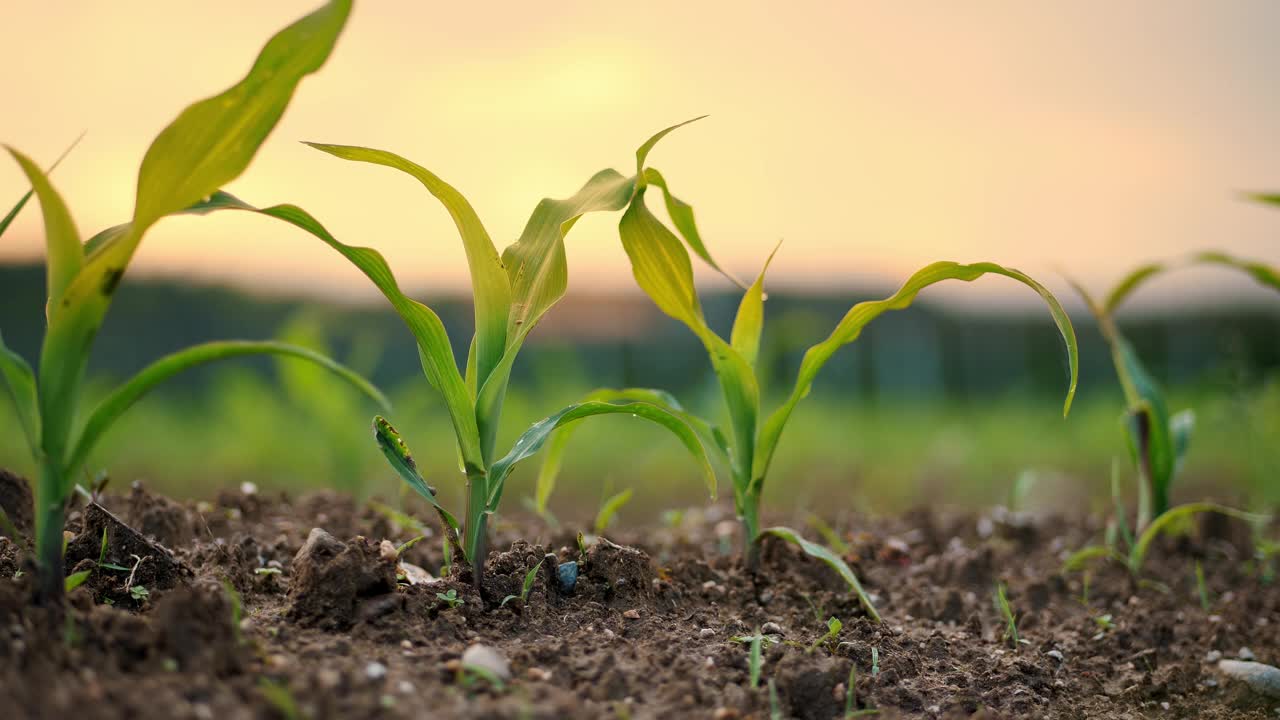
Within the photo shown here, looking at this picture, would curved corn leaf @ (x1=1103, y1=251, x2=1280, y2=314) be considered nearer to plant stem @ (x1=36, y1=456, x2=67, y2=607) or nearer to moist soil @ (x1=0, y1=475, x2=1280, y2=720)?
moist soil @ (x1=0, y1=475, x2=1280, y2=720)

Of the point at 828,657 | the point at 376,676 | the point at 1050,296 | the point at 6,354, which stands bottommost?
the point at 828,657

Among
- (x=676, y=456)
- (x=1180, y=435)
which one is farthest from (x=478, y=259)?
(x=676, y=456)

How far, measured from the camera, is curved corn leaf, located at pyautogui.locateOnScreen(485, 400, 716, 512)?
166cm

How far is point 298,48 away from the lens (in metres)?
1.35

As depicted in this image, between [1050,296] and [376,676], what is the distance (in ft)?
4.24

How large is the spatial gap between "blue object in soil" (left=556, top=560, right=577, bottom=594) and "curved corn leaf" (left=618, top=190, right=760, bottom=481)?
463mm

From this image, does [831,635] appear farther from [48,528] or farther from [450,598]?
[48,528]

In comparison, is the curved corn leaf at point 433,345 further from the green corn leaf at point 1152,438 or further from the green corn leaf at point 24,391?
the green corn leaf at point 1152,438

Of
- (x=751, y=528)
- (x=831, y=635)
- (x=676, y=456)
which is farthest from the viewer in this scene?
(x=676, y=456)

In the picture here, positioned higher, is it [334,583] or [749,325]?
[749,325]

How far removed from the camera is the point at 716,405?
3334 mm

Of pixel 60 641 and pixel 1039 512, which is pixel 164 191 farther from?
pixel 1039 512

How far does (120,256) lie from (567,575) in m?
0.93

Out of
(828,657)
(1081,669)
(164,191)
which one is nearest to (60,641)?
(164,191)
